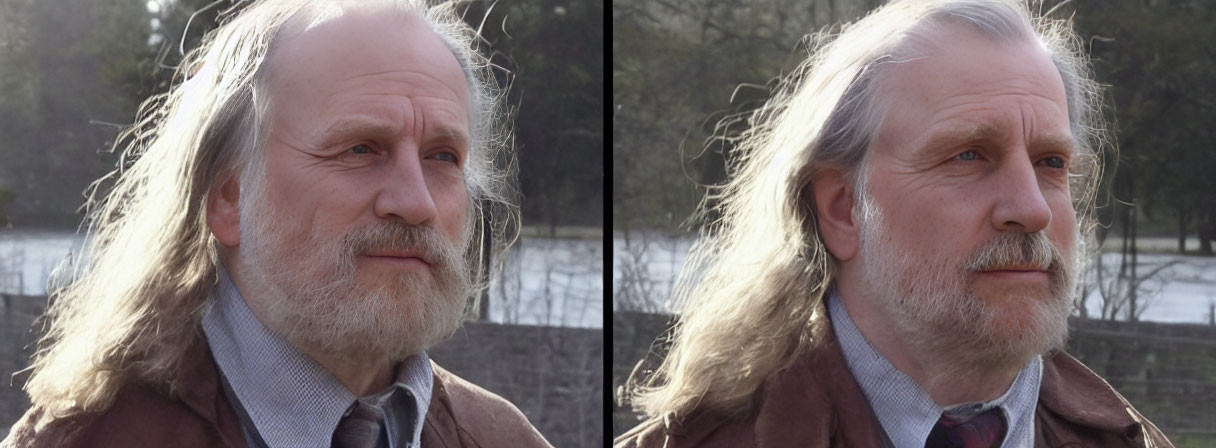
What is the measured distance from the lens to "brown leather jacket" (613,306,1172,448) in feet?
10.1

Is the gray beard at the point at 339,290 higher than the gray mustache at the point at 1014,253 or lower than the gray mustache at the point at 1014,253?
lower

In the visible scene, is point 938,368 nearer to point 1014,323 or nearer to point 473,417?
point 1014,323

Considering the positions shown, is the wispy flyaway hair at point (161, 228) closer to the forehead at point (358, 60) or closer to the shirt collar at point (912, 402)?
the forehead at point (358, 60)

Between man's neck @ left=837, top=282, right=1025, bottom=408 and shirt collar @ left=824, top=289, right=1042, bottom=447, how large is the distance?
1cm

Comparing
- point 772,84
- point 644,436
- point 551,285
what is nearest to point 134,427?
point 551,285

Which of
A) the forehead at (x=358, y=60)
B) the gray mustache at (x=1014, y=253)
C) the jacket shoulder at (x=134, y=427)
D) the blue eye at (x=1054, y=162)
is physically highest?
the forehead at (x=358, y=60)

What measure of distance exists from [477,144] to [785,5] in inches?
33.0

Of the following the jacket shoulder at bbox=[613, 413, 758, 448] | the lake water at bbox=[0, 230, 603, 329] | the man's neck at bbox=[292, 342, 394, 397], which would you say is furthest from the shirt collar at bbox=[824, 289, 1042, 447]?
the man's neck at bbox=[292, 342, 394, 397]

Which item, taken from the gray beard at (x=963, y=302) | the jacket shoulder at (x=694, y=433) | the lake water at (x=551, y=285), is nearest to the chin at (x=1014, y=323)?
the gray beard at (x=963, y=302)

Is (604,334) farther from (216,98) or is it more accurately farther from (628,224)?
(216,98)

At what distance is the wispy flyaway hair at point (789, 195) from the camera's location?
3072 millimetres

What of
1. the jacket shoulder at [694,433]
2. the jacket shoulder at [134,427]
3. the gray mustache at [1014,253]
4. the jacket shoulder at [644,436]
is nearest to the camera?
the jacket shoulder at [134,427]

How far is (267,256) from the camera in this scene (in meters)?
2.89

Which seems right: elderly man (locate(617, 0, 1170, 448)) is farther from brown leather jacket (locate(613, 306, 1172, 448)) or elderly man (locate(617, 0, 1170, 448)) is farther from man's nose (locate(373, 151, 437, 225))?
man's nose (locate(373, 151, 437, 225))
